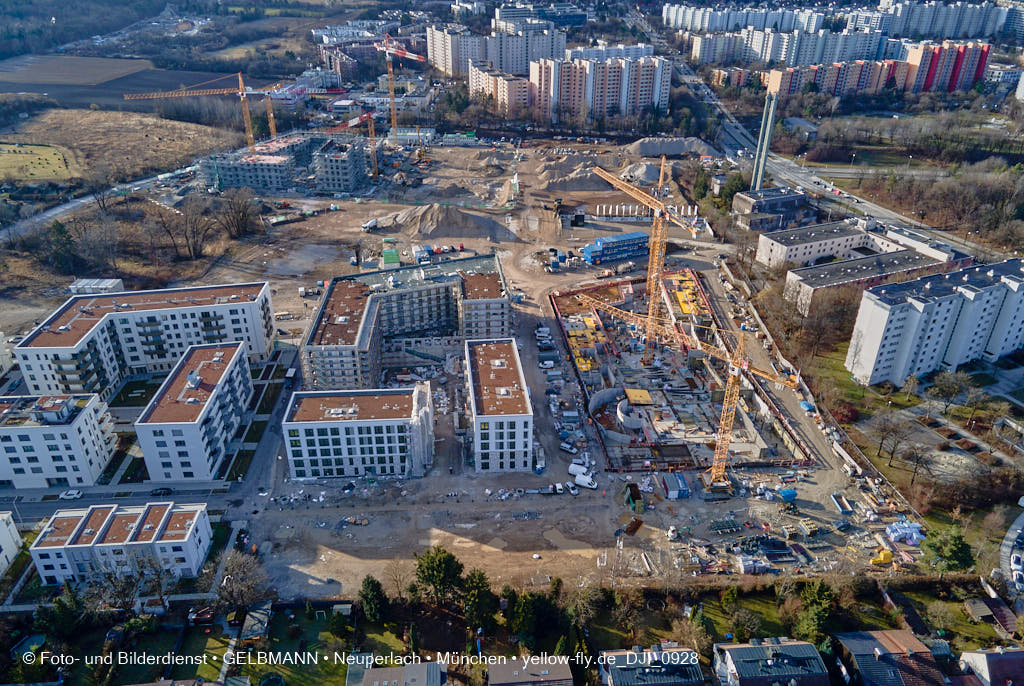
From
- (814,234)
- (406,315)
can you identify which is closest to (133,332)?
(406,315)

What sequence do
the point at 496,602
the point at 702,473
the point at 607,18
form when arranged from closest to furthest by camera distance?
the point at 496,602 < the point at 702,473 < the point at 607,18

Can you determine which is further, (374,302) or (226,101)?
(226,101)

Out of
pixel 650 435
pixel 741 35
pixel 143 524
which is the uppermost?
pixel 741 35

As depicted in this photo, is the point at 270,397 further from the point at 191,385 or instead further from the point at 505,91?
the point at 505,91

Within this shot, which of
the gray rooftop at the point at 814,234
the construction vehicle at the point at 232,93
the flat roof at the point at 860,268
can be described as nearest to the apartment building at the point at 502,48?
the construction vehicle at the point at 232,93

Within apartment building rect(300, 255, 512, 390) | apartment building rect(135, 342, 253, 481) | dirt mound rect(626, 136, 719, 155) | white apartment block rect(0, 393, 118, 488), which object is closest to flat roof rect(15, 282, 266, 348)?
white apartment block rect(0, 393, 118, 488)

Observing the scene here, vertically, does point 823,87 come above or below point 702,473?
above

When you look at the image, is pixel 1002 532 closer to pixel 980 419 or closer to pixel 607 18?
pixel 980 419

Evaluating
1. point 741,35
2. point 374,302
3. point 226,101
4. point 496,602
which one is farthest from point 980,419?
point 741,35

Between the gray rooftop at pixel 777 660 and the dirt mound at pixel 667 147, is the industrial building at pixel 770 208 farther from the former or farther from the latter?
the gray rooftop at pixel 777 660
